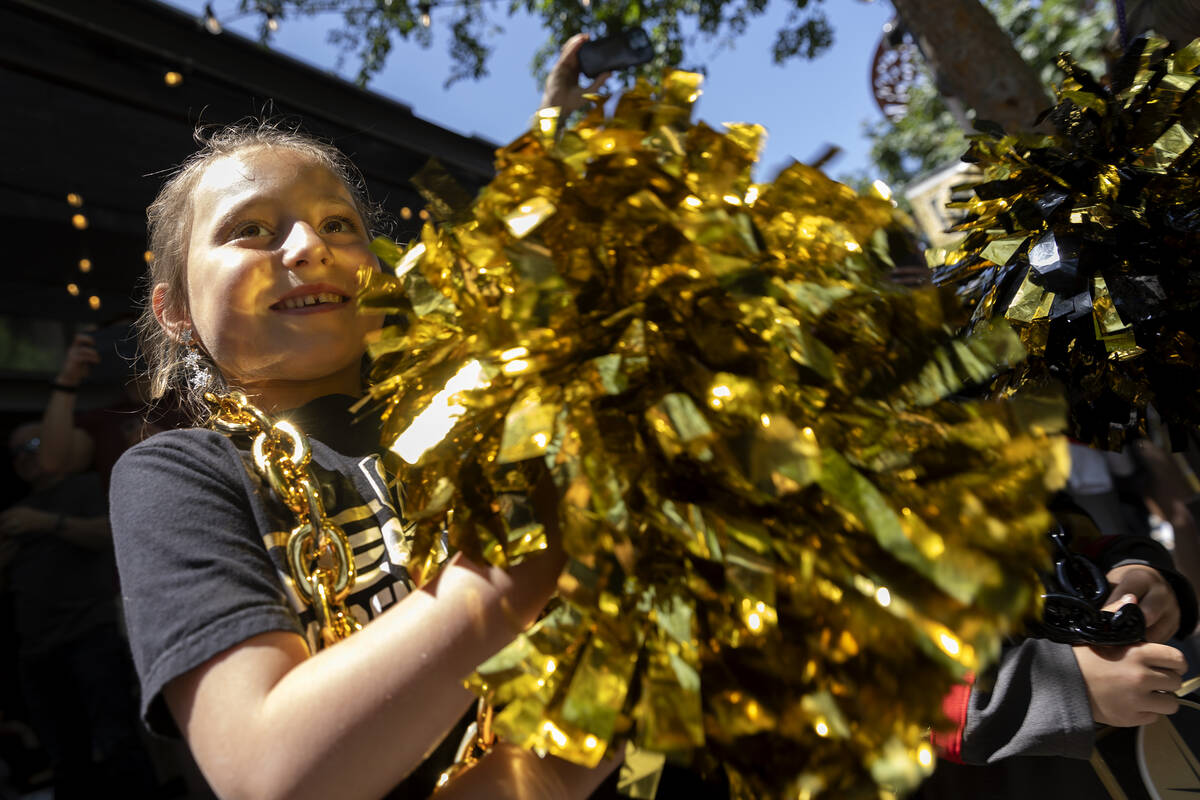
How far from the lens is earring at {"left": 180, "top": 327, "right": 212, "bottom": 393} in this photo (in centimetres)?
118

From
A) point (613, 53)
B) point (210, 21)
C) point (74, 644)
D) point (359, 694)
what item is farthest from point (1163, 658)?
point (210, 21)

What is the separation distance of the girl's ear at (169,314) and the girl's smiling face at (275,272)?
0.50 ft

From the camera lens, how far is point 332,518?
93 centimetres

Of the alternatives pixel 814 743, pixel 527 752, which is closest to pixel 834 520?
pixel 814 743

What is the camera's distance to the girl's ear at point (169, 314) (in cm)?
123

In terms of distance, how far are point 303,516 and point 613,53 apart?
2771 millimetres

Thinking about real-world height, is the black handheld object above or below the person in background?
above

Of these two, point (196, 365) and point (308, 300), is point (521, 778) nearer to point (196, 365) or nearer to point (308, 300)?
point (308, 300)

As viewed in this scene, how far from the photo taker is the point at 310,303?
103 cm

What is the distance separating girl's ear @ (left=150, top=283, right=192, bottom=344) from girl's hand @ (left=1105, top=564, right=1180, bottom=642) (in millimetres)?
1532

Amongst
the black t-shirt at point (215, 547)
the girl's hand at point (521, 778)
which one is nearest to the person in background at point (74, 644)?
the black t-shirt at point (215, 547)

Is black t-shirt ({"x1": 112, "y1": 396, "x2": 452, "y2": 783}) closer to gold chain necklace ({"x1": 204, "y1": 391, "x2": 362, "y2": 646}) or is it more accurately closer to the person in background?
gold chain necklace ({"x1": 204, "y1": 391, "x2": 362, "y2": 646})

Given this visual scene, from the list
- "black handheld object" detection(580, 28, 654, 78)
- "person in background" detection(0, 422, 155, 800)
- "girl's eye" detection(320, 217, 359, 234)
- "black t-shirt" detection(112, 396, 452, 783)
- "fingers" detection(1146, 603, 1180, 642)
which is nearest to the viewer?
"black t-shirt" detection(112, 396, 452, 783)

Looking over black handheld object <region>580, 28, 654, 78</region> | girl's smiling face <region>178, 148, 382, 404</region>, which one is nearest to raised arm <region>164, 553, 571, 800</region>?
girl's smiling face <region>178, 148, 382, 404</region>
